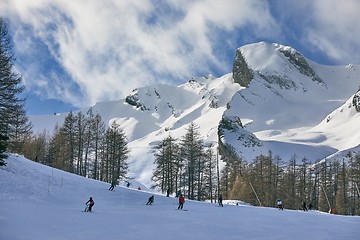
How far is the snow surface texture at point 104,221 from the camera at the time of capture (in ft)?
59.5

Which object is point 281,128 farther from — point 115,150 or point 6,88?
point 6,88

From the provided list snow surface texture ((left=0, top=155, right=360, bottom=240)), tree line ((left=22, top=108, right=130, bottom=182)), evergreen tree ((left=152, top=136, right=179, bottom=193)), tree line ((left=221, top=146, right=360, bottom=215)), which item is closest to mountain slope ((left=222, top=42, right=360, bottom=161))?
tree line ((left=221, top=146, right=360, bottom=215))

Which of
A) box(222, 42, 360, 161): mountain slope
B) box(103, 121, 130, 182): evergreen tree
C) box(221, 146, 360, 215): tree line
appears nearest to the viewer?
box(103, 121, 130, 182): evergreen tree

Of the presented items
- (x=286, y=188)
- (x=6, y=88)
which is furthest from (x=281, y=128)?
(x=6, y=88)

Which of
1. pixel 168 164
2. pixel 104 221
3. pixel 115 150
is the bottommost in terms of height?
pixel 104 221

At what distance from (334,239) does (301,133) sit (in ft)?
441

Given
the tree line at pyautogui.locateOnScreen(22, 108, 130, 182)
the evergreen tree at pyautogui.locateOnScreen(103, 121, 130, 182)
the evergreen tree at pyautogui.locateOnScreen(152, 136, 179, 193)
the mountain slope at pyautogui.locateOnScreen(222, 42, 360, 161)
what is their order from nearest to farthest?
the evergreen tree at pyautogui.locateOnScreen(152, 136, 179, 193), the evergreen tree at pyautogui.locateOnScreen(103, 121, 130, 182), the tree line at pyautogui.locateOnScreen(22, 108, 130, 182), the mountain slope at pyautogui.locateOnScreen(222, 42, 360, 161)

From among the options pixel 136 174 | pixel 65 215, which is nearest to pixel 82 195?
pixel 65 215

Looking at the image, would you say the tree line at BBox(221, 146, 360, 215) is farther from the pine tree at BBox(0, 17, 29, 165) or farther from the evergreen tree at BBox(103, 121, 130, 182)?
the pine tree at BBox(0, 17, 29, 165)

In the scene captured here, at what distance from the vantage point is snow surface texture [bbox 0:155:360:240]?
714 inches

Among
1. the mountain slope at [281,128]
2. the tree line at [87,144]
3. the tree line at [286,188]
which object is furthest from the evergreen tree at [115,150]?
the mountain slope at [281,128]

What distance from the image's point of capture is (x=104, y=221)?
22172 millimetres

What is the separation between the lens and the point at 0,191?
1106 inches

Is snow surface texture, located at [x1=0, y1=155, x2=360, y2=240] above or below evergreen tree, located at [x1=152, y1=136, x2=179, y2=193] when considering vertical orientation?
below
